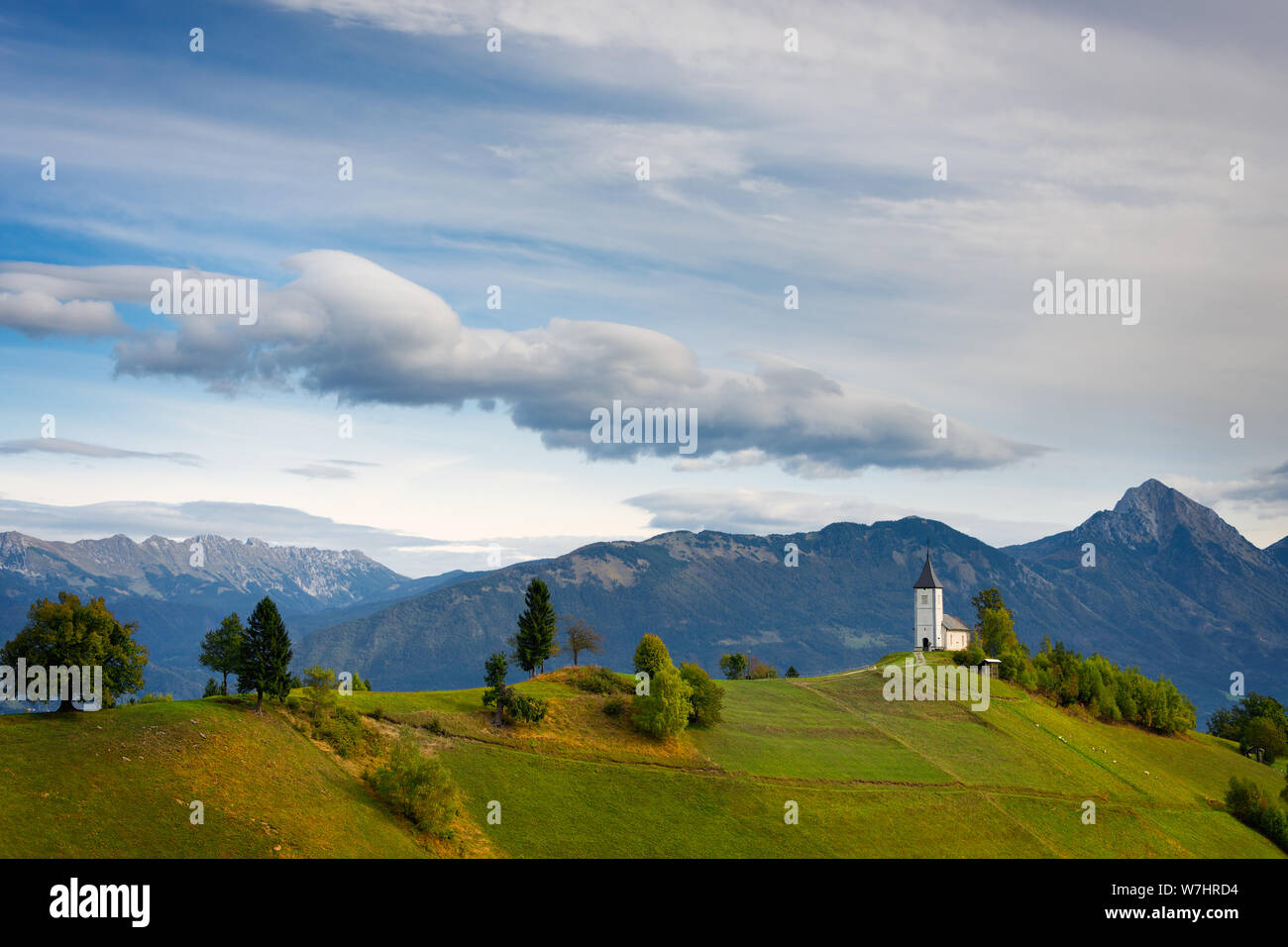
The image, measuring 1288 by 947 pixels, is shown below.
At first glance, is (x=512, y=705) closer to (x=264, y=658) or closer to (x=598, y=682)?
(x=598, y=682)

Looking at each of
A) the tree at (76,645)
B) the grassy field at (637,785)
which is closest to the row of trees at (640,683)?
the grassy field at (637,785)

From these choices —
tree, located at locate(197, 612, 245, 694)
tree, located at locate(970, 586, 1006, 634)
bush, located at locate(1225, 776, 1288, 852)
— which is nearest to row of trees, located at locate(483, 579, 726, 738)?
tree, located at locate(197, 612, 245, 694)

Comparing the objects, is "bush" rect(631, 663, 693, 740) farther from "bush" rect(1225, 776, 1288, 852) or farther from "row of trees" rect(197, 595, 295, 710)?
"bush" rect(1225, 776, 1288, 852)

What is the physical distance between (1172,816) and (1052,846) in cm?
3077

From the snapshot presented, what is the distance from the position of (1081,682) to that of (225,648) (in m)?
141

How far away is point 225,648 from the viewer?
9919 cm

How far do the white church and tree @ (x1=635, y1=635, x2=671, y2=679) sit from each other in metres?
71.4

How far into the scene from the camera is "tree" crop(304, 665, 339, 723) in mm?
92750

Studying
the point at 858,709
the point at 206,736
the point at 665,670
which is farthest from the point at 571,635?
the point at 206,736

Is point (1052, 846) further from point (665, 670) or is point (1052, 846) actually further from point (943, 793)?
point (665, 670)

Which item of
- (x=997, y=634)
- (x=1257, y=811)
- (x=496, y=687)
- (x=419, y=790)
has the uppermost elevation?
(x=496, y=687)

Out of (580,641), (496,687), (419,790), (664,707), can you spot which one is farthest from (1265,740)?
(419,790)

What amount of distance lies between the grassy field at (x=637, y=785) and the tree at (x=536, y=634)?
11.9 ft

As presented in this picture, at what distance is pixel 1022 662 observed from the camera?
166 m
